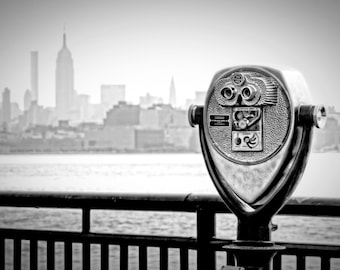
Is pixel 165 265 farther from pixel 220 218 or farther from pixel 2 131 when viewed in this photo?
pixel 2 131

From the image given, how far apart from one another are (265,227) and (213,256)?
1.00 meters

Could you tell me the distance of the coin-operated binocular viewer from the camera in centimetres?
336

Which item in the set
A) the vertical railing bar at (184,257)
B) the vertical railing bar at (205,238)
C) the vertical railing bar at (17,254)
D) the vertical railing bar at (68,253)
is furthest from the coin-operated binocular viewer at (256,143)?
the vertical railing bar at (17,254)

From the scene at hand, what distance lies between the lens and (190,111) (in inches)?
139

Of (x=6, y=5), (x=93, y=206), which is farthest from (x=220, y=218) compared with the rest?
(x=6, y=5)

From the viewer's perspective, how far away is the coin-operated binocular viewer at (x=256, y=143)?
336 centimetres

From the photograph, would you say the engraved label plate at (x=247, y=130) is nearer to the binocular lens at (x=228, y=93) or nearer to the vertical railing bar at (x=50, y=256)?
the binocular lens at (x=228, y=93)

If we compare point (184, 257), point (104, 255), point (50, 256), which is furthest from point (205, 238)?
point (50, 256)

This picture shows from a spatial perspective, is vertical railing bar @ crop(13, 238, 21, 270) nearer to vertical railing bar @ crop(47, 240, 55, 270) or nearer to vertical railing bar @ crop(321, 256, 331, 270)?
vertical railing bar @ crop(47, 240, 55, 270)

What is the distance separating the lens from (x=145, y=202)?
459 centimetres

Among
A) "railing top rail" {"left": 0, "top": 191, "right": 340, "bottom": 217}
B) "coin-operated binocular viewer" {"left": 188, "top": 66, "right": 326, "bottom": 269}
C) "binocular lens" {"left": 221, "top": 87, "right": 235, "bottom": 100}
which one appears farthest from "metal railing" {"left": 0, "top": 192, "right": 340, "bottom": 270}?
"binocular lens" {"left": 221, "top": 87, "right": 235, "bottom": 100}

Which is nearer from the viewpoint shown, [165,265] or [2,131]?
[165,265]

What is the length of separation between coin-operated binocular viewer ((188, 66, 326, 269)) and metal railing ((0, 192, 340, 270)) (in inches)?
31.6

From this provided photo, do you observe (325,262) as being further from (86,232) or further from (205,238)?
(86,232)
